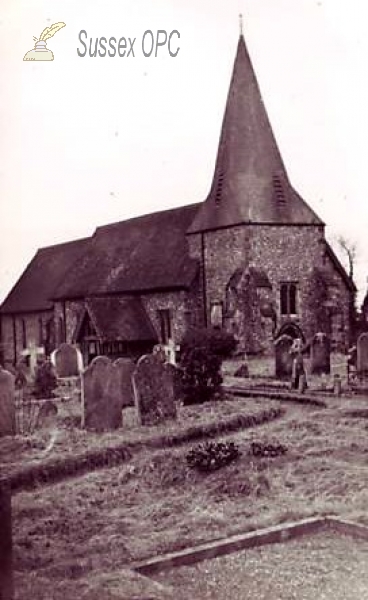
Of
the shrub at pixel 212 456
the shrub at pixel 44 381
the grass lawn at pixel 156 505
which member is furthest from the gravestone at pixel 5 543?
the shrub at pixel 44 381

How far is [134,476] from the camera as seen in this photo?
572 centimetres

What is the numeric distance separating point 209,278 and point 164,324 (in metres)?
1.74

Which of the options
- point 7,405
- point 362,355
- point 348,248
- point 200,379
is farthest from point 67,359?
point 348,248

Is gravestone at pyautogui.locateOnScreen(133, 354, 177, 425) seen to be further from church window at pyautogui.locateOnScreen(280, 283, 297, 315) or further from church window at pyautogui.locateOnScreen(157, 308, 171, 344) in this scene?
church window at pyautogui.locateOnScreen(280, 283, 297, 315)

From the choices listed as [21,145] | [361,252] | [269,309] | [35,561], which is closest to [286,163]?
[361,252]

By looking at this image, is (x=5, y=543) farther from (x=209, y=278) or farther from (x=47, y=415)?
(x=209, y=278)

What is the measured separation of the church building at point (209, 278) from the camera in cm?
902

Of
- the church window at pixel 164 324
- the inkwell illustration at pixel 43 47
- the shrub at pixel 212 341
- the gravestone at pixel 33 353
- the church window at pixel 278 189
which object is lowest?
the gravestone at pixel 33 353

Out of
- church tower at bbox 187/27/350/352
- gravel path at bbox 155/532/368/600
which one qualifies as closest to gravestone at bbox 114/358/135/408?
church tower at bbox 187/27/350/352

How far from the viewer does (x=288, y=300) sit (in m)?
11.5

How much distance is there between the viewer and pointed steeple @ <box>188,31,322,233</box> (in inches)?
223

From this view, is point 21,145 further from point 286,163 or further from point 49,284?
point 49,284

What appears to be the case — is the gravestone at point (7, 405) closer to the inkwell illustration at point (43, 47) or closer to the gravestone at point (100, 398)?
the gravestone at point (100, 398)

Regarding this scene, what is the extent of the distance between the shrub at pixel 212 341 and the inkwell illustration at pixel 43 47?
15.1 feet
